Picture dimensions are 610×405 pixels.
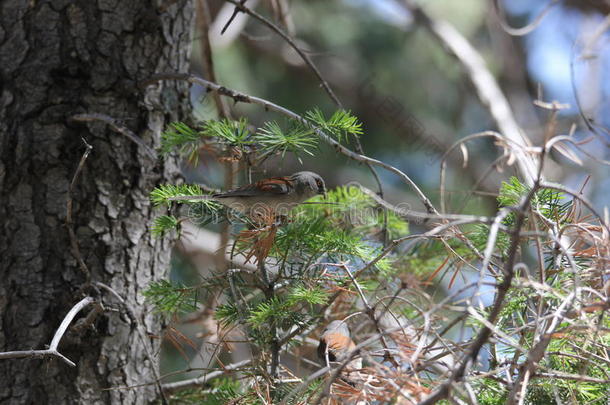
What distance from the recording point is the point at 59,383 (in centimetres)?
192

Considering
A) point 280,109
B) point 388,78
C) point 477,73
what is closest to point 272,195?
point 280,109

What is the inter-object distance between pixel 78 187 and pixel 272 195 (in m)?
0.63

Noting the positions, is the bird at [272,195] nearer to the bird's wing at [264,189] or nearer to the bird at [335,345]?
the bird's wing at [264,189]

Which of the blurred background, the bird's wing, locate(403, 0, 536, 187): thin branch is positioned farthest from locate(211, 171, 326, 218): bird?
the blurred background

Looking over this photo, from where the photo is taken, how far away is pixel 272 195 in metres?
2.25

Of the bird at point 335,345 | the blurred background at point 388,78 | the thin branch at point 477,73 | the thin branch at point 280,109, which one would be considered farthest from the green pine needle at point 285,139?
the blurred background at point 388,78

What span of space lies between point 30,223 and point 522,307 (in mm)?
1448

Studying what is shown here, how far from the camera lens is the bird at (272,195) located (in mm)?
1908

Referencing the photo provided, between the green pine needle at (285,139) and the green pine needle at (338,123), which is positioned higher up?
the green pine needle at (338,123)

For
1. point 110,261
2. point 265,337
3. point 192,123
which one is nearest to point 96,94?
point 192,123

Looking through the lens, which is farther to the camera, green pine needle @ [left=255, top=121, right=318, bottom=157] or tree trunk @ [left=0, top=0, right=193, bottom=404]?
tree trunk @ [left=0, top=0, right=193, bottom=404]

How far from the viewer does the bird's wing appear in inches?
80.0

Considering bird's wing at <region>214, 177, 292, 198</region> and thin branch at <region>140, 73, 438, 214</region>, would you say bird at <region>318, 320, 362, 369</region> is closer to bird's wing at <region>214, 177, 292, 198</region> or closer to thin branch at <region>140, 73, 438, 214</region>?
thin branch at <region>140, 73, 438, 214</region>

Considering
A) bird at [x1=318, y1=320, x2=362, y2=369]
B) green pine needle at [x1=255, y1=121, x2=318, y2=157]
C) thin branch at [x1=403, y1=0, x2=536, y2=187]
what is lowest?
bird at [x1=318, y1=320, x2=362, y2=369]
